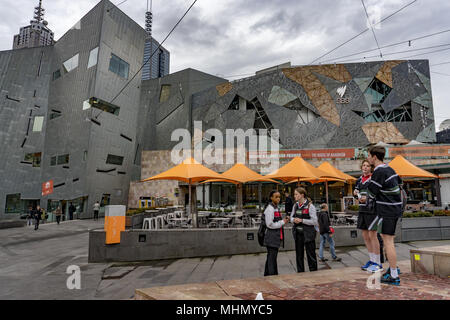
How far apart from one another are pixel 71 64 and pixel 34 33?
149 m

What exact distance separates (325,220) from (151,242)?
518cm

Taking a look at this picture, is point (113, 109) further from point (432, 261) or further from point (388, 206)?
point (432, 261)

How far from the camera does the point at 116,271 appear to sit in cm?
719

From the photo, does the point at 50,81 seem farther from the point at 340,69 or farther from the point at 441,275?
the point at 441,275

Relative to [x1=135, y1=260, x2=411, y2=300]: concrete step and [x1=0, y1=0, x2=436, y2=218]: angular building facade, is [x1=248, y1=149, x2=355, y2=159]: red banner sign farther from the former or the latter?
[x1=135, y1=260, x2=411, y2=300]: concrete step

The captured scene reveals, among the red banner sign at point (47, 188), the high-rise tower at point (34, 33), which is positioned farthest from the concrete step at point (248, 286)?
the high-rise tower at point (34, 33)

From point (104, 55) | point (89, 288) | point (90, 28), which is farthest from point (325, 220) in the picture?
point (90, 28)

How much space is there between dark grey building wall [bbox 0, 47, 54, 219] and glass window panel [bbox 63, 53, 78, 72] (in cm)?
340

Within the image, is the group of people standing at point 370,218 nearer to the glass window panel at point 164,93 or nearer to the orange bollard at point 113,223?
the orange bollard at point 113,223

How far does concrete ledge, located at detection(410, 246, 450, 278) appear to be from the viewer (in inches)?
165

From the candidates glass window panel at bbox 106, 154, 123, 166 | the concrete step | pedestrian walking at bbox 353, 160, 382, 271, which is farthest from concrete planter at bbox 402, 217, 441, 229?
glass window panel at bbox 106, 154, 123, 166

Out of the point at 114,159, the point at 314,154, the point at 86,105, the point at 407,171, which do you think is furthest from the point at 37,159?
the point at 407,171

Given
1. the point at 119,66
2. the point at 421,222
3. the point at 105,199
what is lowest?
the point at 421,222

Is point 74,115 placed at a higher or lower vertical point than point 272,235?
higher
